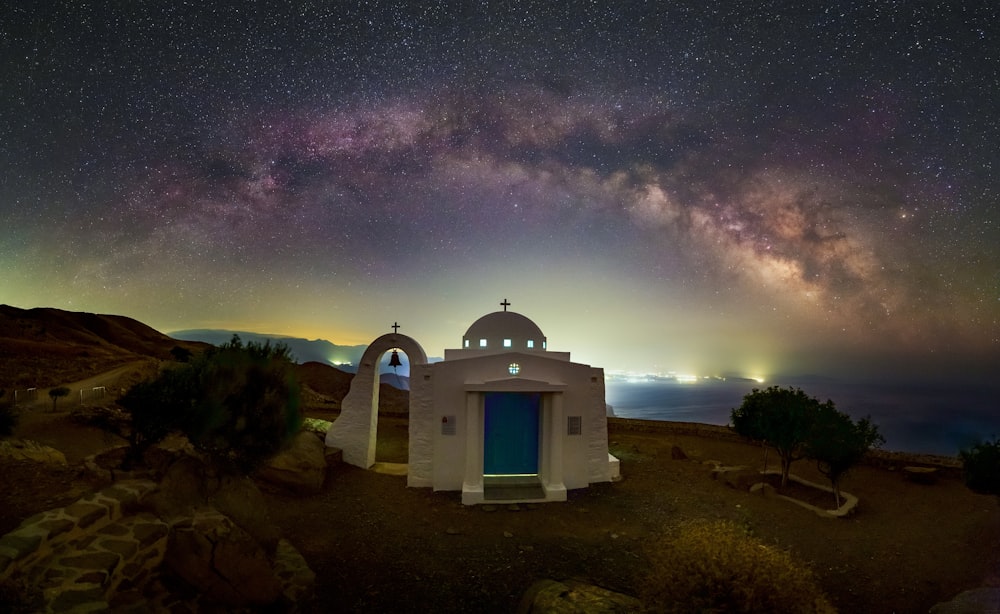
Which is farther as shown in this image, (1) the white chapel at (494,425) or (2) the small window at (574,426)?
(2) the small window at (574,426)

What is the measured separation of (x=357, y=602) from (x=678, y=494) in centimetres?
961

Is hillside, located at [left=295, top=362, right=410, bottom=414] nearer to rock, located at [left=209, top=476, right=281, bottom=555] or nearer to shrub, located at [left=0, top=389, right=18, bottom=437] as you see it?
rock, located at [left=209, top=476, right=281, bottom=555]

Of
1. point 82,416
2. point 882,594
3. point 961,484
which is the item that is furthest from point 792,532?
point 82,416

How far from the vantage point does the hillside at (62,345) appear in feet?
92.7

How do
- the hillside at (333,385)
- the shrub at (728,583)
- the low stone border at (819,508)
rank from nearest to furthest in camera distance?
the shrub at (728,583)
the low stone border at (819,508)
the hillside at (333,385)

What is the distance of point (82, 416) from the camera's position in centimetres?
1759

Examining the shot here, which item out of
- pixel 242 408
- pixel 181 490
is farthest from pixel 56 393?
pixel 181 490

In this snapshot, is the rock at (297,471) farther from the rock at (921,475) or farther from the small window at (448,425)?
the rock at (921,475)

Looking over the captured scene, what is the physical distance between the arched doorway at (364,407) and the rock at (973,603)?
40.9 ft

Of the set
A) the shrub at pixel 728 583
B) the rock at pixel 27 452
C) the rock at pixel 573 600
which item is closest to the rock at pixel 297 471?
the rock at pixel 27 452

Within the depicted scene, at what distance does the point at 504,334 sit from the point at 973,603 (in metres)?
13.0

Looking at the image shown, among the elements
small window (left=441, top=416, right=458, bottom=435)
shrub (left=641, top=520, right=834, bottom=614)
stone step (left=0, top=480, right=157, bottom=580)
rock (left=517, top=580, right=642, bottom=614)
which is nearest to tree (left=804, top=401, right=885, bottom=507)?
shrub (left=641, top=520, right=834, bottom=614)

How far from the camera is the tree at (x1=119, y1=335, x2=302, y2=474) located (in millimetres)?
8945

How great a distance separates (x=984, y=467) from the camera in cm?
1057
